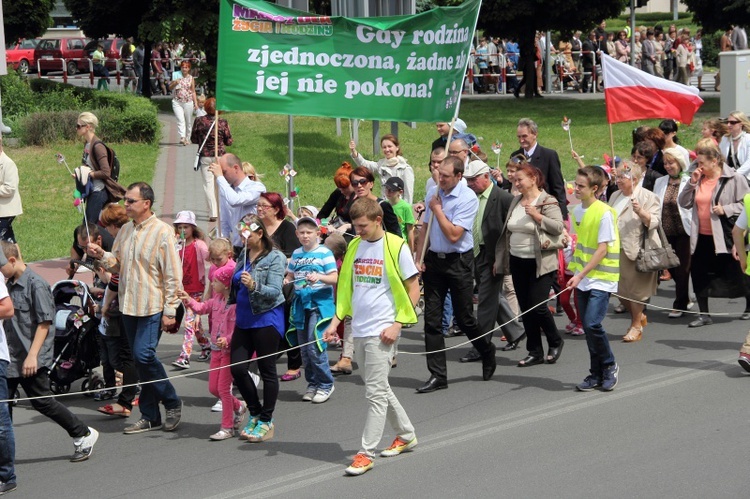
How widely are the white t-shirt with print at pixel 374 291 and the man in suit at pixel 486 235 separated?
2504 mm

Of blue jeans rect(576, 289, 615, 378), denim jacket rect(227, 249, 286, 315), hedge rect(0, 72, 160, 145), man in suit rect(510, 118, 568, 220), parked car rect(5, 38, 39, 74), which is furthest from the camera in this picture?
parked car rect(5, 38, 39, 74)

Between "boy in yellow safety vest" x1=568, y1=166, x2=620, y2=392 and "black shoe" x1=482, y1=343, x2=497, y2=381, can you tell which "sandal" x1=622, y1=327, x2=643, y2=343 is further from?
"black shoe" x1=482, y1=343, x2=497, y2=381

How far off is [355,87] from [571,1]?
74.8 feet

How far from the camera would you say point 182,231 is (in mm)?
10547

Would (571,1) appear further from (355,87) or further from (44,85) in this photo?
(355,87)

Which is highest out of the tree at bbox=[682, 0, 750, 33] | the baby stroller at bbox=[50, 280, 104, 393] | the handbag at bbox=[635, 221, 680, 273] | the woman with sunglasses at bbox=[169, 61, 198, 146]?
the tree at bbox=[682, 0, 750, 33]

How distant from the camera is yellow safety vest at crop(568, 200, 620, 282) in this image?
29.2 ft

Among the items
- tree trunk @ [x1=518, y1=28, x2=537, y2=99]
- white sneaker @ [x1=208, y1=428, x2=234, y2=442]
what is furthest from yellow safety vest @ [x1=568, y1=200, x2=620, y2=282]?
tree trunk @ [x1=518, y1=28, x2=537, y2=99]

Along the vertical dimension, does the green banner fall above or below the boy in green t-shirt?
above

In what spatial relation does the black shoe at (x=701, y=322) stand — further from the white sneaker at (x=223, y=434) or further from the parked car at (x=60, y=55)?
the parked car at (x=60, y=55)

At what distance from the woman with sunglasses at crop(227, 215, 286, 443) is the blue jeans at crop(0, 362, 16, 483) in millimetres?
1535

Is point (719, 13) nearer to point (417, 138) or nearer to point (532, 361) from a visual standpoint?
point (417, 138)

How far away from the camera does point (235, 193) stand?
10.1 metres

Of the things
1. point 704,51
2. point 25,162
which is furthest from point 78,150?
point 704,51
